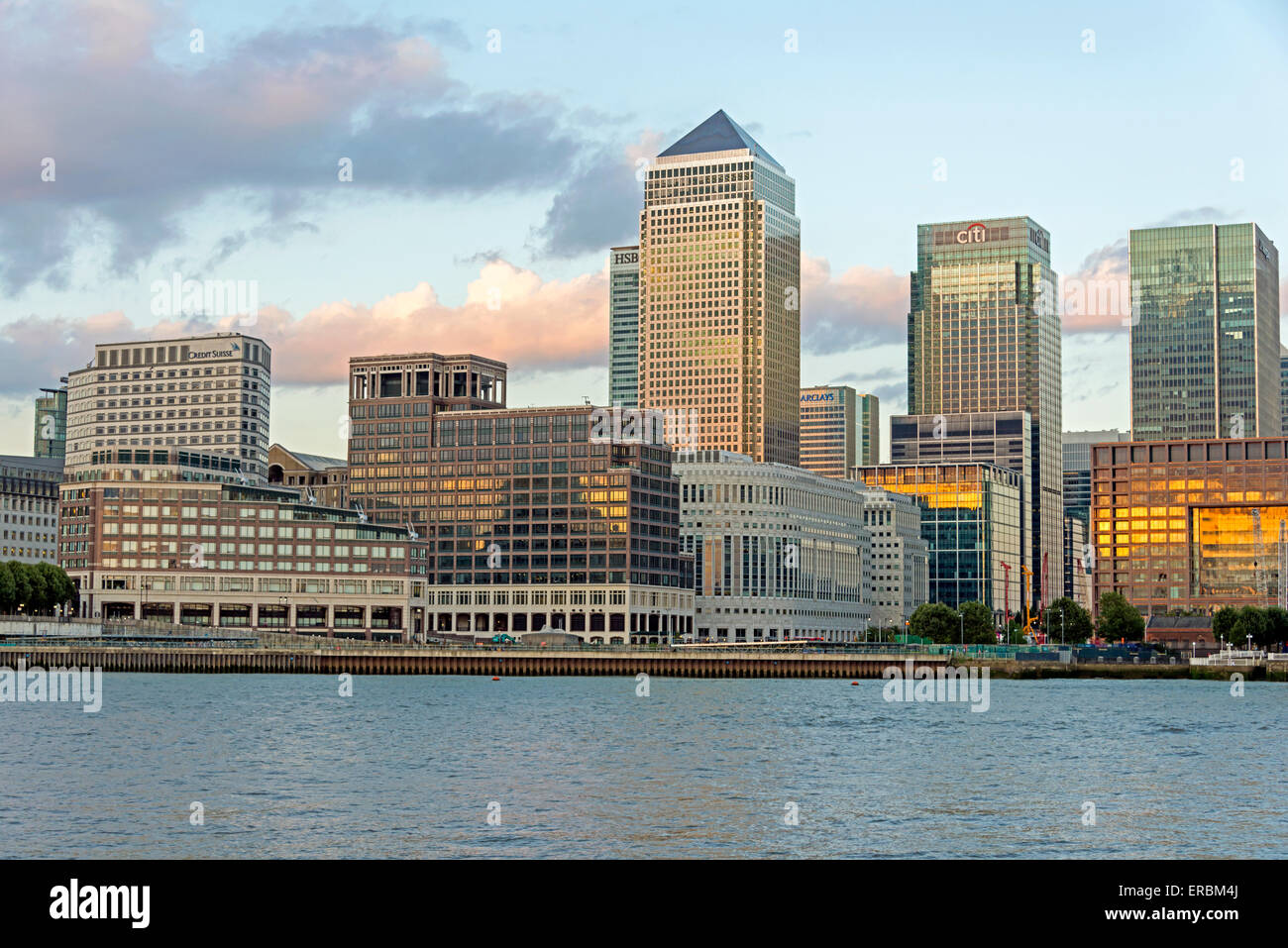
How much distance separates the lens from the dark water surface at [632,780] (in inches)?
1989

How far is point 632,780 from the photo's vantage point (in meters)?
69.4

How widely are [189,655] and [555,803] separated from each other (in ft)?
478

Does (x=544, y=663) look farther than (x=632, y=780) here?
Yes

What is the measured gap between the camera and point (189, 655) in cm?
19600

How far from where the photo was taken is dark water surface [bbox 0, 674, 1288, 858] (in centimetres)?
5053

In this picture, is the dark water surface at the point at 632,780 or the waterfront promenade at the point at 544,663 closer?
the dark water surface at the point at 632,780

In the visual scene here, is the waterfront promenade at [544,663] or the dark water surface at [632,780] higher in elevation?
the dark water surface at [632,780]

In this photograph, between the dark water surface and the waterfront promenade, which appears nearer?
the dark water surface

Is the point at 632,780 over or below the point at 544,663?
over

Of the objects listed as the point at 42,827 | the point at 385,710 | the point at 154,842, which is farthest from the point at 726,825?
the point at 385,710

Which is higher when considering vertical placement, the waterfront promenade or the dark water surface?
the dark water surface
